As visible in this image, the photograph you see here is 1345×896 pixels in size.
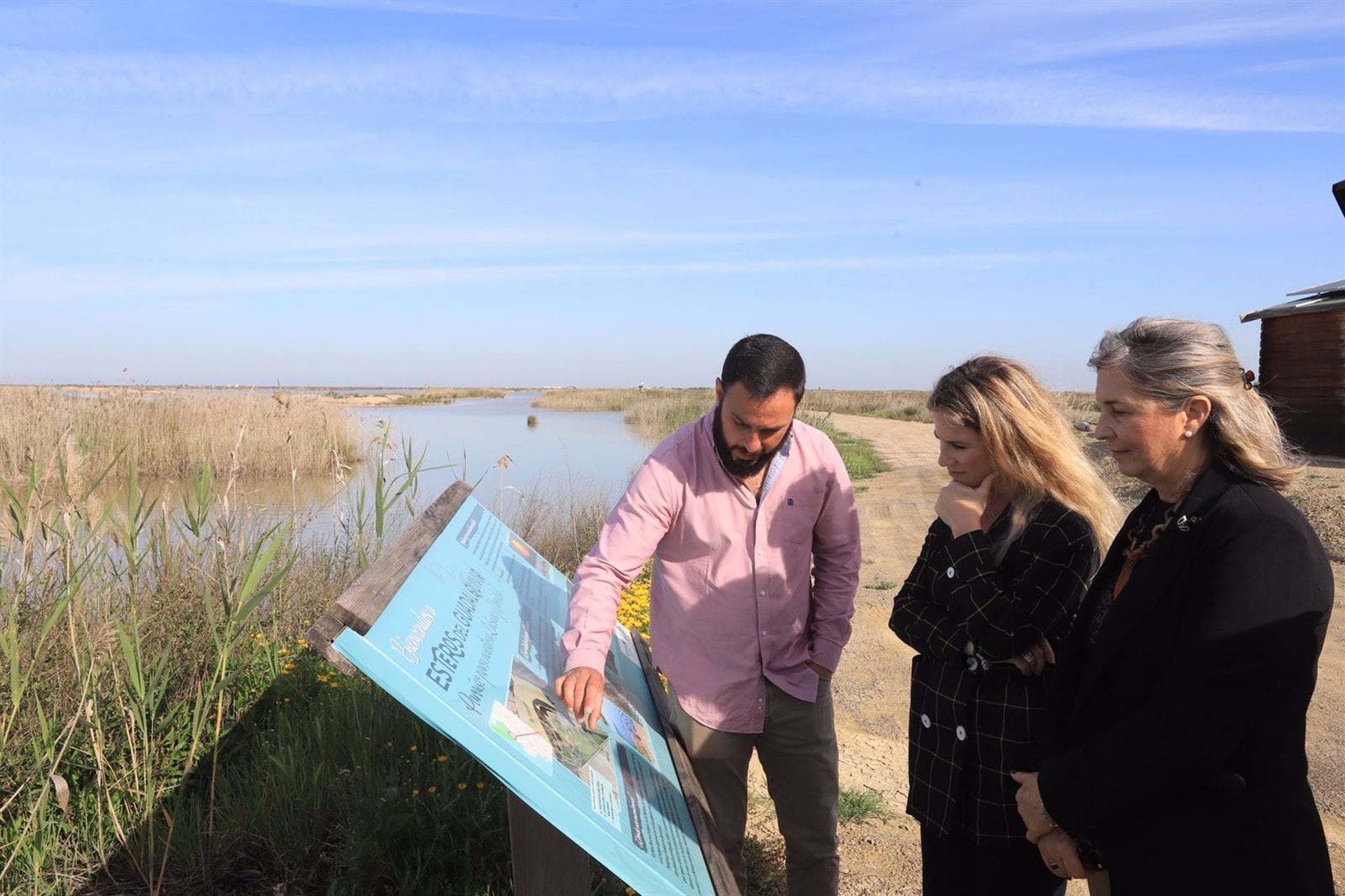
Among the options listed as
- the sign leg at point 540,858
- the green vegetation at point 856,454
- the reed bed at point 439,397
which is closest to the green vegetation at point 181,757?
the sign leg at point 540,858

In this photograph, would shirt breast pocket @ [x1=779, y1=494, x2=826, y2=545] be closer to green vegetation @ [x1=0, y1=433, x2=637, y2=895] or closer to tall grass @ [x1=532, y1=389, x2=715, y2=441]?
green vegetation @ [x1=0, y1=433, x2=637, y2=895]

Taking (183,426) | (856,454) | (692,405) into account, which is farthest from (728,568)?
(692,405)

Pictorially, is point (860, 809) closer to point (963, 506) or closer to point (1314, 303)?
point (963, 506)

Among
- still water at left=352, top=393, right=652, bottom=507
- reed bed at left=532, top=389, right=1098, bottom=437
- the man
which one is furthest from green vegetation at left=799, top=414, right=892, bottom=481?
the man

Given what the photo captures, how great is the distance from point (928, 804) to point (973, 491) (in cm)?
76

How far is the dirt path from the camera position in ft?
11.8

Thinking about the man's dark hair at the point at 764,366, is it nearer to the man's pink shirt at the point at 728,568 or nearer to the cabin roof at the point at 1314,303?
the man's pink shirt at the point at 728,568

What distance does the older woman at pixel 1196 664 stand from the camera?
1523 millimetres

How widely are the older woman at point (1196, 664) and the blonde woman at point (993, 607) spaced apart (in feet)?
0.87

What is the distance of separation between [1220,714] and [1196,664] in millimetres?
84

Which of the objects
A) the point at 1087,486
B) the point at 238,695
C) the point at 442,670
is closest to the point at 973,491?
the point at 1087,486

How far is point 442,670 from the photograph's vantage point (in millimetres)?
1683

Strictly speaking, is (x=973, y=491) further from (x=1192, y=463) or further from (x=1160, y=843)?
(x=1160, y=843)

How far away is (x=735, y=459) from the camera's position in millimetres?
2613
